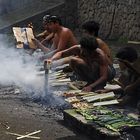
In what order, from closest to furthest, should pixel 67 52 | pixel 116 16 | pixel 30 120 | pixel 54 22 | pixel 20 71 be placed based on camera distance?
pixel 30 120, pixel 67 52, pixel 20 71, pixel 54 22, pixel 116 16

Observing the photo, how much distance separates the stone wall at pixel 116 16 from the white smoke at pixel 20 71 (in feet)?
18.0

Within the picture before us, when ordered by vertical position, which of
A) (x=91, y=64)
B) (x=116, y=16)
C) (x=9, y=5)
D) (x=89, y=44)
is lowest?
(x=9, y=5)

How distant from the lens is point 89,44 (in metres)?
8.03

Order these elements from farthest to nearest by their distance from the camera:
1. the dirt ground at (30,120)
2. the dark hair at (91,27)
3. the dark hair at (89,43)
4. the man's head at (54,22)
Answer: the man's head at (54,22)
the dark hair at (91,27)
the dark hair at (89,43)
the dirt ground at (30,120)

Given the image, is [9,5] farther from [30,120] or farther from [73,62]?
[30,120]

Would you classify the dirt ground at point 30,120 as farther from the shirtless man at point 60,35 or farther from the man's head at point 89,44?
the shirtless man at point 60,35

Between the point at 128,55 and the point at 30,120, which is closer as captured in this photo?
the point at 30,120

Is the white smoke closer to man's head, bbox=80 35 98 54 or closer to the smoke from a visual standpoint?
the smoke

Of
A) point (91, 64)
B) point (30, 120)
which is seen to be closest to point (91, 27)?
point (91, 64)

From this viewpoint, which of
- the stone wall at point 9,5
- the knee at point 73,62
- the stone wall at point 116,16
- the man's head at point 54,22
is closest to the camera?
the knee at point 73,62

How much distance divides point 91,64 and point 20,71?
2.17 meters

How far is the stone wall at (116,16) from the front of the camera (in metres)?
16.1

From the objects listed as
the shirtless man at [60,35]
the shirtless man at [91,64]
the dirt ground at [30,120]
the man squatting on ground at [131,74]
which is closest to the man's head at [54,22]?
the shirtless man at [60,35]

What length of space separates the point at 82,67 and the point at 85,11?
34.8 ft
